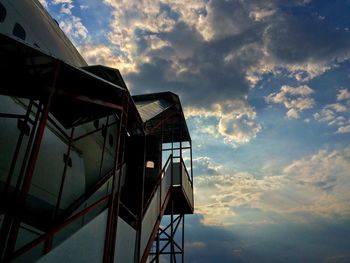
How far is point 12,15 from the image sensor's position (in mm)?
7973

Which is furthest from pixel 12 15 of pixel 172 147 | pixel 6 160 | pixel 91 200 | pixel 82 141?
pixel 172 147

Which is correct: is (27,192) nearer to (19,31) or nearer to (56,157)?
(56,157)

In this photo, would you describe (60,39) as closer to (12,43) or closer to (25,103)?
(25,103)

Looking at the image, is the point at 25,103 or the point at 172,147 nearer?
the point at 25,103

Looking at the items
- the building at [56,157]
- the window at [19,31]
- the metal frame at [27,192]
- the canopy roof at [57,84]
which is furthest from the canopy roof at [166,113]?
the window at [19,31]

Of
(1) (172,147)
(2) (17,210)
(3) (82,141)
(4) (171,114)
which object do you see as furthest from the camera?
(1) (172,147)

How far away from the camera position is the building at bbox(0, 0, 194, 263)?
590 cm

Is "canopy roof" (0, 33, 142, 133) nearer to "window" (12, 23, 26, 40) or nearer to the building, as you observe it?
the building

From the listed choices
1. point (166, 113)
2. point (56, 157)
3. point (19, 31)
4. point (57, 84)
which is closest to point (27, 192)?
point (57, 84)

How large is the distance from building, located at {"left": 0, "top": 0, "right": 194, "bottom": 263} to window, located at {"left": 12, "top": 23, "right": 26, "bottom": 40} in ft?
0.09

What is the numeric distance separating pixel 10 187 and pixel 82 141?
15.8 feet

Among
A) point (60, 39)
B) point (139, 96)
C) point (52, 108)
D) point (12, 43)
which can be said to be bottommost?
point (12, 43)

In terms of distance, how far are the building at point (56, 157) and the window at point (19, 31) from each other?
28 mm

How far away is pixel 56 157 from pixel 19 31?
12.8 ft
